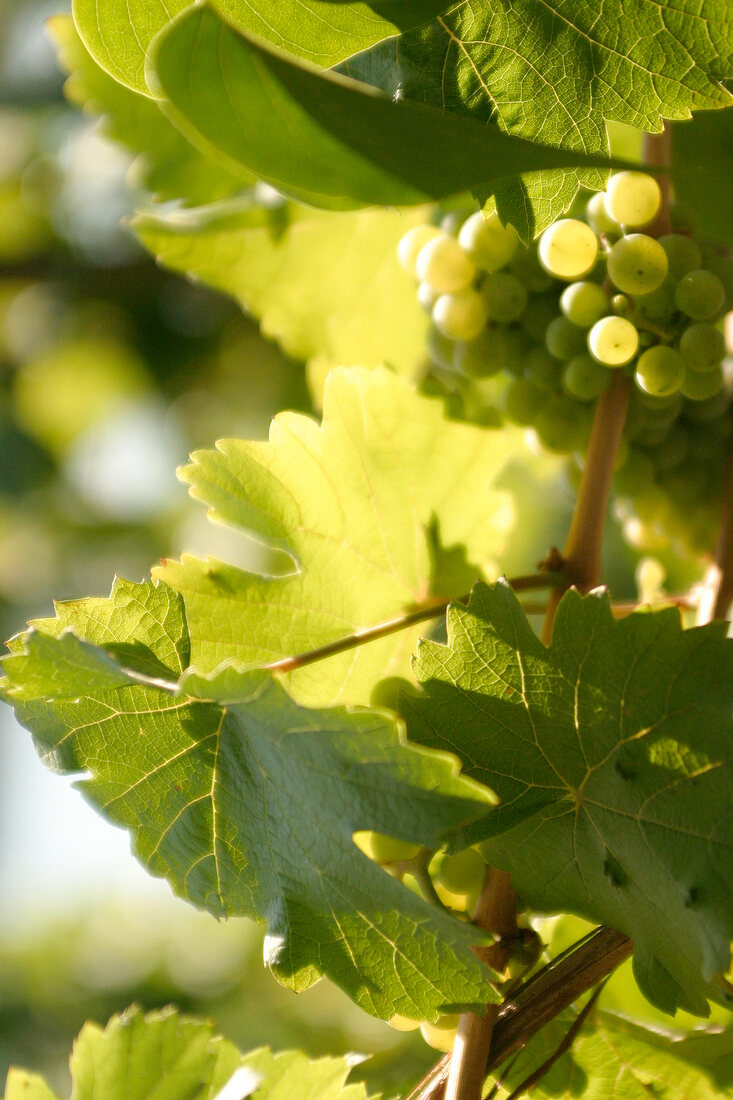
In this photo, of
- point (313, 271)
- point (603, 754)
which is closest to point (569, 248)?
point (603, 754)

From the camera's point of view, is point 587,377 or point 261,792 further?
point 587,377

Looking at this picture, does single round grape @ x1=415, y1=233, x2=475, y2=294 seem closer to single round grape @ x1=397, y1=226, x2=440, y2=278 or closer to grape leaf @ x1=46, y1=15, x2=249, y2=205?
single round grape @ x1=397, y1=226, x2=440, y2=278

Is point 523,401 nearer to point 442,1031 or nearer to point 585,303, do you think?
point 585,303

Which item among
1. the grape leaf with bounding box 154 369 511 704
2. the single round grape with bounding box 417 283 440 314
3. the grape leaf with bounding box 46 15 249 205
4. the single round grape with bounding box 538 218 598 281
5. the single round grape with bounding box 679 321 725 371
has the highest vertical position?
the single round grape with bounding box 538 218 598 281

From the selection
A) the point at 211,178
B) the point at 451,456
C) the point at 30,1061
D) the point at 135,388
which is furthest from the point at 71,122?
the point at 30,1061

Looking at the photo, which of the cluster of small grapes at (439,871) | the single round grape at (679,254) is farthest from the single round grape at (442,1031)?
the single round grape at (679,254)

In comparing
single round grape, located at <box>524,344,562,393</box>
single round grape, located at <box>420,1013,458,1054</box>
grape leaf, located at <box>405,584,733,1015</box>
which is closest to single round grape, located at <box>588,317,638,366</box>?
single round grape, located at <box>524,344,562,393</box>
